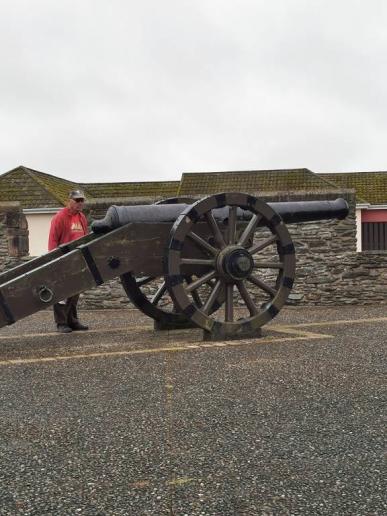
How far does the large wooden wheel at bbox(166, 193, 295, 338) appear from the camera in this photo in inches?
225

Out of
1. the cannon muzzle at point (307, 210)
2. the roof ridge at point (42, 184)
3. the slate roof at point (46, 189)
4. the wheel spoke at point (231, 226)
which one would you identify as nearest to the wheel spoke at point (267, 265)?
the wheel spoke at point (231, 226)

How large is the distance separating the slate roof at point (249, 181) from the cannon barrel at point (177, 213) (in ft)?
63.7

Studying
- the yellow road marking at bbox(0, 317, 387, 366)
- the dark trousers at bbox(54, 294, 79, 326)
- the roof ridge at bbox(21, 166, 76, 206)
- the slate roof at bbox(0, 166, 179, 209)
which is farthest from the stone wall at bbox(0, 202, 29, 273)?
the roof ridge at bbox(21, 166, 76, 206)

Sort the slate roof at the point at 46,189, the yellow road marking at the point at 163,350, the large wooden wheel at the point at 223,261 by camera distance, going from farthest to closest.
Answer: the slate roof at the point at 46,189
the large wooden wheel at the point at 223,261
the yellow road marking at the point at 163,350

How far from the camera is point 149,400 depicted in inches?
142

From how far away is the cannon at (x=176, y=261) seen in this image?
5.58m

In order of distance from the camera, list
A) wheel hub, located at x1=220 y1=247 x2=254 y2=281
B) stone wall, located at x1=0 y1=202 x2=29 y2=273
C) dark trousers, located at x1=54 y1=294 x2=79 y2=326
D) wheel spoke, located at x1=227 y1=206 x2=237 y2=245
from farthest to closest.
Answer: stone wall, located at x1=0 y1=202 x2=29 y2=273 → dark trousers, located at x1=54 y1=294 x2=79 y2=326 → wheel spoke, located at x1=227 y1=206 x2=237 y2=245 → wheel hub, located at x1=220 y1=247 x2=254 y2=281

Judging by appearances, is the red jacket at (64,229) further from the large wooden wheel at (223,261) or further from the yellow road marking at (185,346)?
the large wooden wheel at (223,261)

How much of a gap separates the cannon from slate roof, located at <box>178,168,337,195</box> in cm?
2059

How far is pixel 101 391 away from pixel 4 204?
7.12 m

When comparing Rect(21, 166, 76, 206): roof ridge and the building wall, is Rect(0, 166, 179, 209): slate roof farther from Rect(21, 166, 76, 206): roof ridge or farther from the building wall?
the building wall

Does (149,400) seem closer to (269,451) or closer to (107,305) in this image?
(269,451)

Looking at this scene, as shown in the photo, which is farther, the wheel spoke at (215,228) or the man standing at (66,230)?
the man standing at (66,230)

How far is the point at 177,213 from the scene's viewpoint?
6367 millimetres
